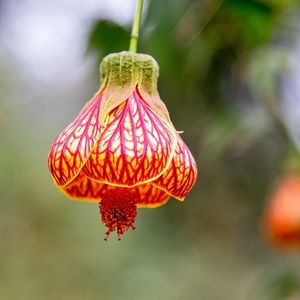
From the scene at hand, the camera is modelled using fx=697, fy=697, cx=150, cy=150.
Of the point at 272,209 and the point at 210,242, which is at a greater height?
the point at 210,242

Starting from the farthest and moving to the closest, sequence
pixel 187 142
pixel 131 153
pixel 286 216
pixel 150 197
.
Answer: pixel 187 142, pixel 286 216, pixel 150 197, pixel 131 153

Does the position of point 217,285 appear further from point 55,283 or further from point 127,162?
point 127,162

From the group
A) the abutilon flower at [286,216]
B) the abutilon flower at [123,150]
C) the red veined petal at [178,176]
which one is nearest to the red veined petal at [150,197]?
the abutilon flower at [123,150]

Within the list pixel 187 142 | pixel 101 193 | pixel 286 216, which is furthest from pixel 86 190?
pixel 187 142

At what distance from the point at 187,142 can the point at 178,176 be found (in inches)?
83.4

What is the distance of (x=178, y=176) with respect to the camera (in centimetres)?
99

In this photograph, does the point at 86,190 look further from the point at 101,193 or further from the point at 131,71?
the point at 131,71

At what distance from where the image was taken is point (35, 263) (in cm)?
465

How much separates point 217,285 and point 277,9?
3115 mm

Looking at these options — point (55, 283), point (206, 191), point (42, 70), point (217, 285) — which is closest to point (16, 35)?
point (42, 70)

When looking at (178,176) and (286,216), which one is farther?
(286,216)

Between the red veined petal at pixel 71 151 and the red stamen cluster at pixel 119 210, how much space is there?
8 centimetres

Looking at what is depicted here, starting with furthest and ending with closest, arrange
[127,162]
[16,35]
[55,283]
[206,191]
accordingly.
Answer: [55,283]
[206,191]
[16,35]
[127,162]

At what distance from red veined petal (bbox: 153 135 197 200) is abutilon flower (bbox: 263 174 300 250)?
4.37 ft
